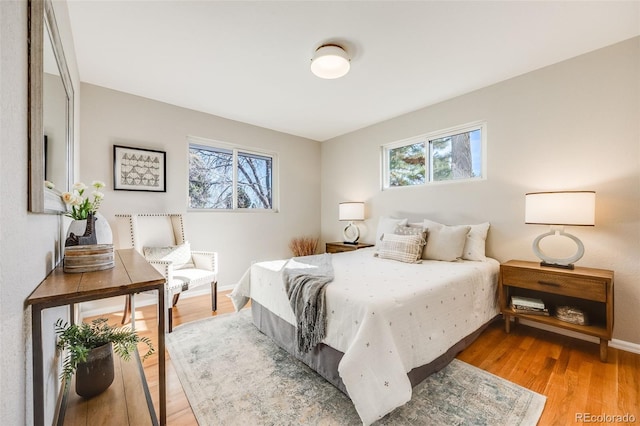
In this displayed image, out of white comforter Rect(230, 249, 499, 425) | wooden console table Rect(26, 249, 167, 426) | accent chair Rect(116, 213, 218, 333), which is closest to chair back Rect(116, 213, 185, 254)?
accent chair Rect(116, 213, 218, 333)

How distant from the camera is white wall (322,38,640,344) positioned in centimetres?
209

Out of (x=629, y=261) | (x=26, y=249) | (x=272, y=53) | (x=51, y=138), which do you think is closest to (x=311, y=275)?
(x=26, y=249)

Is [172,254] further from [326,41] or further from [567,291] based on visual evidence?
[567,291]

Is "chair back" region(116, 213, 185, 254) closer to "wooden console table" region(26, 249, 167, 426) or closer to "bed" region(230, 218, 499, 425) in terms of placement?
"bed" region(230, 218, 499, 425)

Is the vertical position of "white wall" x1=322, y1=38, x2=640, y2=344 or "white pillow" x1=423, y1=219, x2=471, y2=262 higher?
"white wall" x1=322, y1=38, x2=640, y2=344

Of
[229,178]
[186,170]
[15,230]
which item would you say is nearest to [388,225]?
[229,178]

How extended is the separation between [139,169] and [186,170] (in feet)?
1.69

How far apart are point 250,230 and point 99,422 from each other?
284cm

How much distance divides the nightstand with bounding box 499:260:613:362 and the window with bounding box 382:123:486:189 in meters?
1.15

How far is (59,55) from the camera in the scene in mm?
1369

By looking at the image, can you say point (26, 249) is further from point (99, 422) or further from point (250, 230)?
point (250, 230)

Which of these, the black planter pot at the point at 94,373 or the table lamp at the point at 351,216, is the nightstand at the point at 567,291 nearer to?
the table lamp at the point at 351,216

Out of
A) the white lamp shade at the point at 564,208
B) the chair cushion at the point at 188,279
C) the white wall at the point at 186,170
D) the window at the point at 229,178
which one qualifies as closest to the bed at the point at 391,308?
the chair cushion at the point at 188,279

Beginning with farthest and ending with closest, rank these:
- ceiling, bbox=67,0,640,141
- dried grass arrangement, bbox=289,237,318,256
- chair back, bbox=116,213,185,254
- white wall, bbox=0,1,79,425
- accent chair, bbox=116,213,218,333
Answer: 1. dried grass arrangement, bbox=289,237,318,256
2. chair back, bbox=116,213,185,254
3. accent chair, bbox=116,213,218,333
4. ceiling, bbox=67,0,640,141
5. white wall, bbox=0,1,79,425
